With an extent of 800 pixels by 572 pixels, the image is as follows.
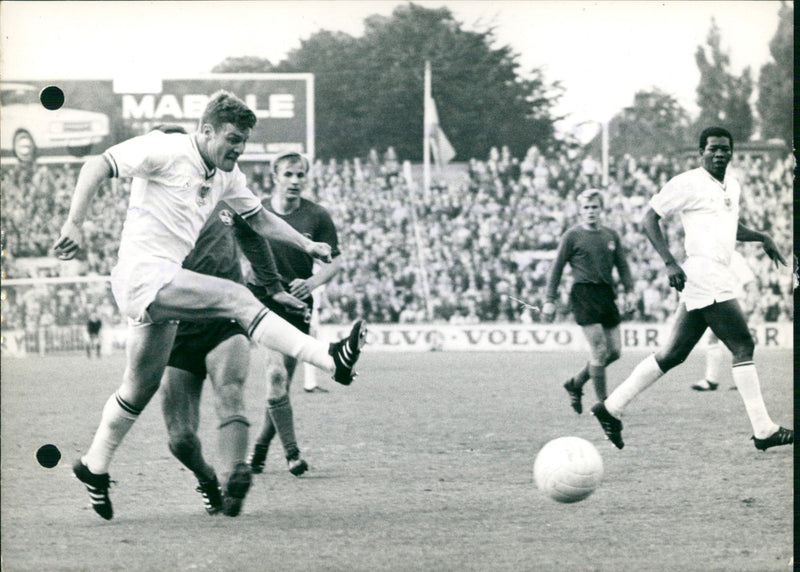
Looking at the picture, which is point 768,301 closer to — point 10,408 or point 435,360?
point 435,360

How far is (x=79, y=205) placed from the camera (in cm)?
538

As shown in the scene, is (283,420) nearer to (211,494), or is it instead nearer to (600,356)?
(211,494)

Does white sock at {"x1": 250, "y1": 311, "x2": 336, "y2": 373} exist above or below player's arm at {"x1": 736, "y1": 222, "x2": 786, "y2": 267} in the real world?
below

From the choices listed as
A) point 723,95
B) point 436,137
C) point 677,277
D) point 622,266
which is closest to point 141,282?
point 677,277

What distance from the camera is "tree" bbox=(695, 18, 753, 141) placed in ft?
114

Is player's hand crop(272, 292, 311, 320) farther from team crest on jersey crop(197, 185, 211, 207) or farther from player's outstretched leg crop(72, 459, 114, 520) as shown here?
player's outstretched leg crop(72, 459, 114, 520)

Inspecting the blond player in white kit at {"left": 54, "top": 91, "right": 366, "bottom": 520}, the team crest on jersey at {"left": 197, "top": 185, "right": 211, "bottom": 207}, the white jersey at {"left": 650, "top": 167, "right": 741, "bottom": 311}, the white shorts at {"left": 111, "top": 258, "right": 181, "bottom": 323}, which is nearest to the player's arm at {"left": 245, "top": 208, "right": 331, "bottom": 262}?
the blond player in white kit at {"left": 54, "top": 91, "right": 366, "bottom": 520}

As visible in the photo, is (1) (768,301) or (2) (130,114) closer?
(1) (768,301)

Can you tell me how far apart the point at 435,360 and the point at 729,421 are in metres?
11.2

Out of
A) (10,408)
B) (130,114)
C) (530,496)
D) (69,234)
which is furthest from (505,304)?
(69,234)

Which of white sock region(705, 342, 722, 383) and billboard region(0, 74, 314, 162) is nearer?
white sock region(705, 342, 722, 383)

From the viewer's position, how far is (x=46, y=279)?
89.2 ft

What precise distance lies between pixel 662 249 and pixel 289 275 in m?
2.86

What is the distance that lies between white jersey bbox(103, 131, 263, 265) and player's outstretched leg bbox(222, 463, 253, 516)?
119cm
